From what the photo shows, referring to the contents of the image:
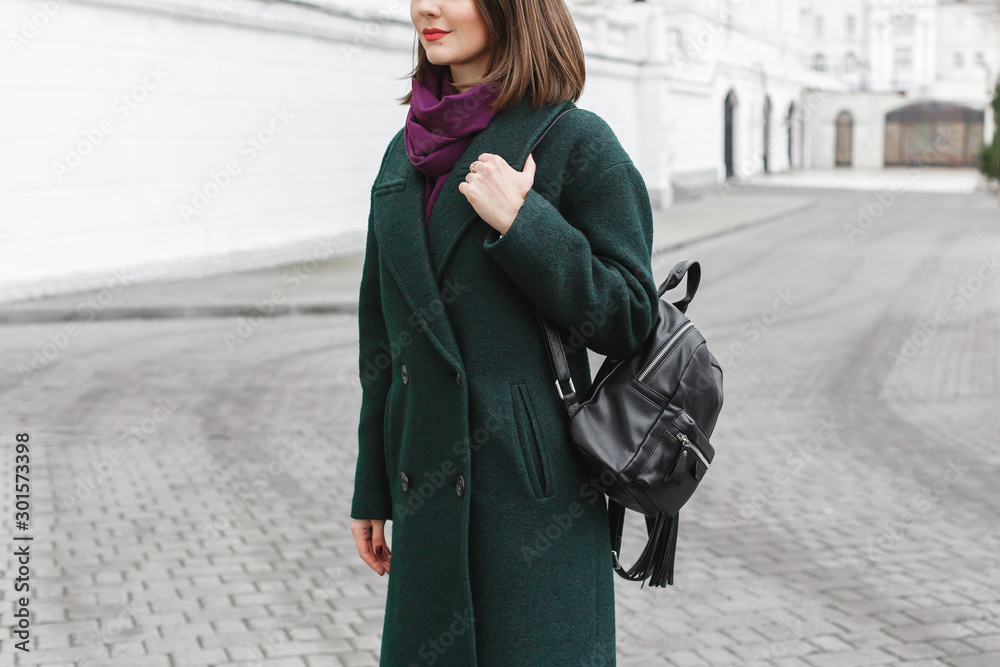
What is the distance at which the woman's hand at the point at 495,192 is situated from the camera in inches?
76.6

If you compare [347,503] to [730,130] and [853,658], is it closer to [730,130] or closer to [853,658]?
[853,658]

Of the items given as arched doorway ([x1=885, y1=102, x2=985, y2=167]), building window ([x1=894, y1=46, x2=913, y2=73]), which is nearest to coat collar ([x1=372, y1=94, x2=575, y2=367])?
arched doorway ([x1=885, y1=102, x2=985, y2=167])

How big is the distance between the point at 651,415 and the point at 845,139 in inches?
2853

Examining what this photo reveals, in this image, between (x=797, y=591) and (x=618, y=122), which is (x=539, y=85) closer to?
(x=797, y=591)

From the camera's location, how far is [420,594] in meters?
2.15

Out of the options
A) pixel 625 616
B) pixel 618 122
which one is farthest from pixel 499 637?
pixel 618 122

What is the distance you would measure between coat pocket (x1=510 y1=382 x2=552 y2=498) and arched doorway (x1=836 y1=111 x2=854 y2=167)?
235 feet

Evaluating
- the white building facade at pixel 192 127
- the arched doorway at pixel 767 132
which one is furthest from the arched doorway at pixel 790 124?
the white building facade at pixel 192 127

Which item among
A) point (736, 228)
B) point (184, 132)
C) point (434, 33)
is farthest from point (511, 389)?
point (736, 228)

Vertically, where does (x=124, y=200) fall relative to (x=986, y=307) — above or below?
above

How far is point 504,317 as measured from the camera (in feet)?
6.72

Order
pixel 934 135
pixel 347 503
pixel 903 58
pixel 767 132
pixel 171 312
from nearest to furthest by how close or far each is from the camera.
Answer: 1. pixel 347 503
2. pixel 171 312
3. pixel 767 132
4. pixel 934 135
5. pixel 903 58

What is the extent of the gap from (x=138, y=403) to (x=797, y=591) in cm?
503

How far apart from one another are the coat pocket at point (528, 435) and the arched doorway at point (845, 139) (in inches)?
2820
